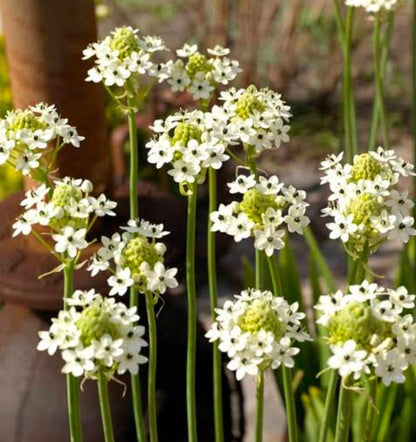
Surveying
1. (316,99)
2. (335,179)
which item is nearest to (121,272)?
(335,179)

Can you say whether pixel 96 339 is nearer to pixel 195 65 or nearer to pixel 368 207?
pixel 368 207

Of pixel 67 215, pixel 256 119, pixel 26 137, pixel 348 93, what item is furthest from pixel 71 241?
pixel 348 93

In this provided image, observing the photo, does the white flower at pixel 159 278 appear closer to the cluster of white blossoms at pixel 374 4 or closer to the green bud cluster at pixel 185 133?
the green bud cluster at pixel 185 133

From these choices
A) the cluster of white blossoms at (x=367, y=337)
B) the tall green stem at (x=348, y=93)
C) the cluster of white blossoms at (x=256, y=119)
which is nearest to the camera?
the cluster of white blossoms at (x=367, y=337)

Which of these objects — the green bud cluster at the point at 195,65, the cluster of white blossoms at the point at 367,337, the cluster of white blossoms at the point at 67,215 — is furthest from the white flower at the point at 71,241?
the green bud cluster at the point at 195,65

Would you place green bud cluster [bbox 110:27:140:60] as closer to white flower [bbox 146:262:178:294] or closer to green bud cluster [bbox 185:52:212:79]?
green bud cluster [bbox 185:52:212:79]

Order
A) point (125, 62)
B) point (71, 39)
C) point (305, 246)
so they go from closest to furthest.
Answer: point (125, 62) < point (71, 39) < point (305, 246)

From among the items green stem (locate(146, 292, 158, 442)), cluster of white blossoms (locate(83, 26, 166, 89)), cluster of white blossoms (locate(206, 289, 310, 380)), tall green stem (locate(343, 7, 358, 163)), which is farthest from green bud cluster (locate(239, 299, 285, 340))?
tall green stem (locate(343, 7, 358, 163))

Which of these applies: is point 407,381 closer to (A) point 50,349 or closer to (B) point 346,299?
(B) point 346,299
